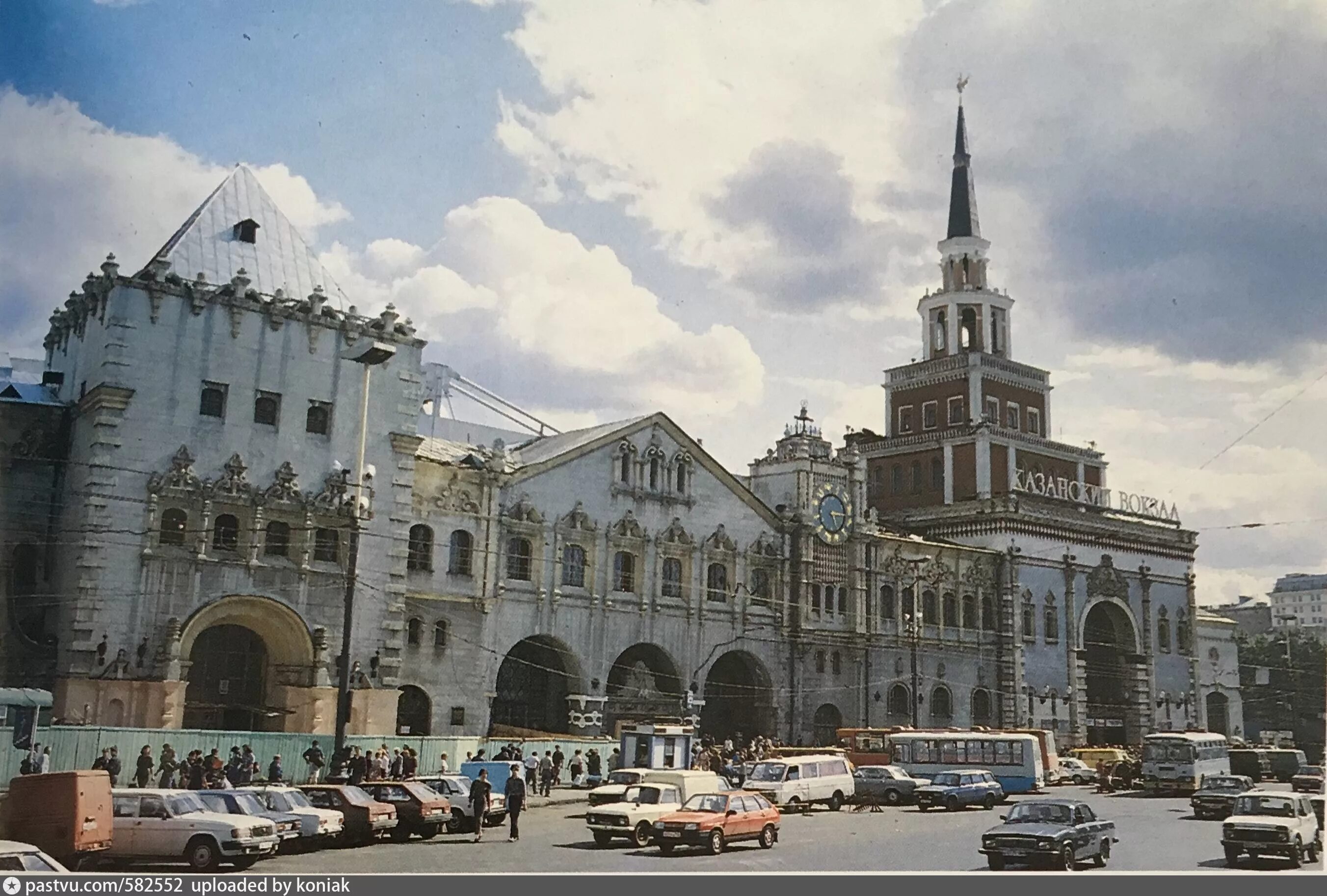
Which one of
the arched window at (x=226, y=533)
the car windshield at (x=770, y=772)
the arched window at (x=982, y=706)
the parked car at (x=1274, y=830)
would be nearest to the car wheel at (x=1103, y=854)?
the parked car at (x=1274, y=830)

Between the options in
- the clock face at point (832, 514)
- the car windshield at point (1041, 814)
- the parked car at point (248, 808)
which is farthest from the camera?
the clock face at point (832, 514)

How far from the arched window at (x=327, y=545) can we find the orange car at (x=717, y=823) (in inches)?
611

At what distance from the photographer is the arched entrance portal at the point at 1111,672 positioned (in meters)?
69.0

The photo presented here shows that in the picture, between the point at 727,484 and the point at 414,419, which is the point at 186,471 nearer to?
the point at 414,419

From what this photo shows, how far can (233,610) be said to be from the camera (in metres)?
37.1

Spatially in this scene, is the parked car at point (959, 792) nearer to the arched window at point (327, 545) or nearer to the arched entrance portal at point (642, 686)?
the arched entrance portal at point (642, 686)

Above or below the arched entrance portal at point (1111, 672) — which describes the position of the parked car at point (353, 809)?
below

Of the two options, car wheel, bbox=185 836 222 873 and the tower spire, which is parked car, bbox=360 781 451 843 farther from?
the tower spire

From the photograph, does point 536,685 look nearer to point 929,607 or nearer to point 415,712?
point 415,712

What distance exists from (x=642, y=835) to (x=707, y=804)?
174 cm

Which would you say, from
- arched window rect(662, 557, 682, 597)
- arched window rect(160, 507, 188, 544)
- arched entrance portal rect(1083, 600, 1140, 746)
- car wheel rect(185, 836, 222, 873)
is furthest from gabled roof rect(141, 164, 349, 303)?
arched entrance portal rect(1083, 600, 1140, 746)

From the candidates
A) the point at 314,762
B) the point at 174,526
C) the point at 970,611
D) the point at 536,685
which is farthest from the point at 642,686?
the point at 970,611

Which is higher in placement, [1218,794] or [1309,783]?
[1309,783]

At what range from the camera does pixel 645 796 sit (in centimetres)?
2841
